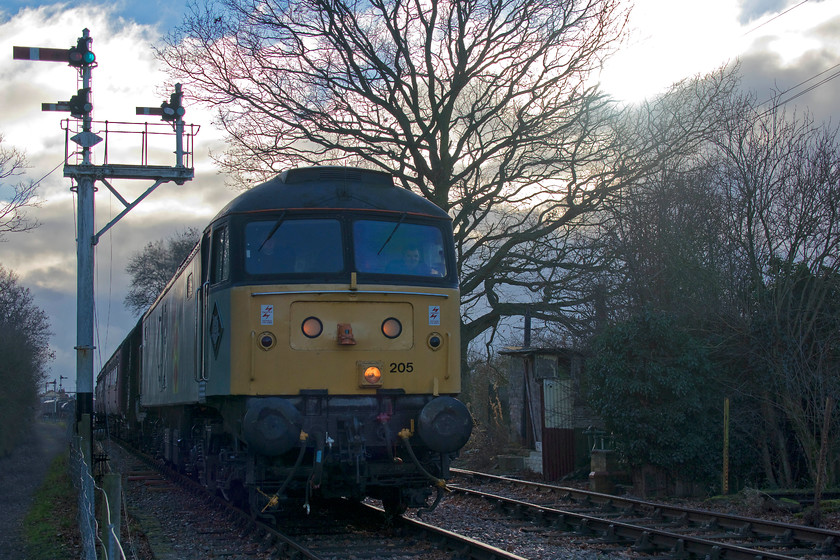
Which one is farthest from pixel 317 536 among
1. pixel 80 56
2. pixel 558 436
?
pixel 80 56

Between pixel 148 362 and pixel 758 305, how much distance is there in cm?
1101

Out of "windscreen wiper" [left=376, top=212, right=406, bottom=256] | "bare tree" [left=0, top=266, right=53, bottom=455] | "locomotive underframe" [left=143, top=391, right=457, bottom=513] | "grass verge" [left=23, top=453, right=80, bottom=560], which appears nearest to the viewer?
"locomotive underframe" [left=143, top=391, right=457, bottom=513]

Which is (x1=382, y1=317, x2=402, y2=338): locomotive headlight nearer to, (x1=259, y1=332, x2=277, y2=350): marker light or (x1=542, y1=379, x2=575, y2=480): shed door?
(x1=259, y1=332, x2=277, y2=350): marker light

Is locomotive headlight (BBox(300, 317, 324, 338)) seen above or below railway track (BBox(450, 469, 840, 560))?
above

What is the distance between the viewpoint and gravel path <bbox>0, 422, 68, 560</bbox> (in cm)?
1044

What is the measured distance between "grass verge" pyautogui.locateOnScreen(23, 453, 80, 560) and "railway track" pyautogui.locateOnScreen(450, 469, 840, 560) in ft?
17.1

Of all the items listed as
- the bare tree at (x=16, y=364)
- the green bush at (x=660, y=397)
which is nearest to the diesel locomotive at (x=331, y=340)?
the green bush at (x=660, y=397)

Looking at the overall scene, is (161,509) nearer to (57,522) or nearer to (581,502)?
(57,522)

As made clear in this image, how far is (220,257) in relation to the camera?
8.68 meters

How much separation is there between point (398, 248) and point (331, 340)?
1.22m

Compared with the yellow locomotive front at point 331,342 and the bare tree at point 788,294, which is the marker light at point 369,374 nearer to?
the yellow locomotive front at point 331,342

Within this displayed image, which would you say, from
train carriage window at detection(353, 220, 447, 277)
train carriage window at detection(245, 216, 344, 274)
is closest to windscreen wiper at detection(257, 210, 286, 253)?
train carriage window at detection(245, 216, 344, 274)

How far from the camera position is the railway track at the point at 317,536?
306 inches

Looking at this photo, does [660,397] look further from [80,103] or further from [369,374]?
[80,103]
